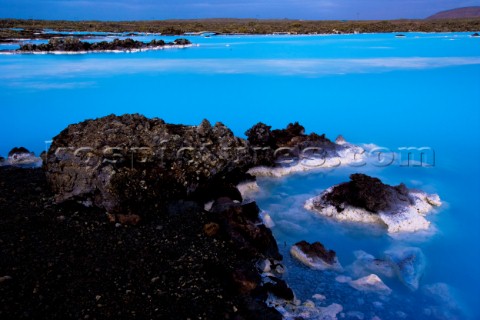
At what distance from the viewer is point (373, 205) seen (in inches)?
177

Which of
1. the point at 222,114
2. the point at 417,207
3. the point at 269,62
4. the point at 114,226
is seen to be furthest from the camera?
the point at 269,62

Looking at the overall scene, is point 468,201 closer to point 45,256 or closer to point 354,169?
point 354,169

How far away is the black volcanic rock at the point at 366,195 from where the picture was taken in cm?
450

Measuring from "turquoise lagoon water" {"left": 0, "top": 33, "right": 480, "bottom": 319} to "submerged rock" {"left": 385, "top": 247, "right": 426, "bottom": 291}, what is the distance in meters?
0.07

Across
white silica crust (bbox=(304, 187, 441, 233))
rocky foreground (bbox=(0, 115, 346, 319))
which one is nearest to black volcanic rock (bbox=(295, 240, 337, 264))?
rocky foreground (bbox=(0, 115, 346, 319))

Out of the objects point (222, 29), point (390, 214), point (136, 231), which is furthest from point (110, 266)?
point (222, 29)

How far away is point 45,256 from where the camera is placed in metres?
3.24

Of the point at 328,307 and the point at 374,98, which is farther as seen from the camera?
the point at 374,98

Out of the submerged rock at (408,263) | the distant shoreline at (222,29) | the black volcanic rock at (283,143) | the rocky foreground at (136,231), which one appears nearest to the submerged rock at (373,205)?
the submerged rock at (408,263)

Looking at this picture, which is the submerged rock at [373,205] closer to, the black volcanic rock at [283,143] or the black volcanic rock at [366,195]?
the black volcanic rock at [366,195]

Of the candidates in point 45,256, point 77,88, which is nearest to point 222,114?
point 77,88

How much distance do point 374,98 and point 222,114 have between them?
4512mm

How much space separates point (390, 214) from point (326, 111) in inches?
233

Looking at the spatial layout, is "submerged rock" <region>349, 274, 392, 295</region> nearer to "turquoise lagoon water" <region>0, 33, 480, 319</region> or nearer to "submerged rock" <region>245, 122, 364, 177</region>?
"turquoise lagoon water" <region>0, 33, 480, 319</region>
